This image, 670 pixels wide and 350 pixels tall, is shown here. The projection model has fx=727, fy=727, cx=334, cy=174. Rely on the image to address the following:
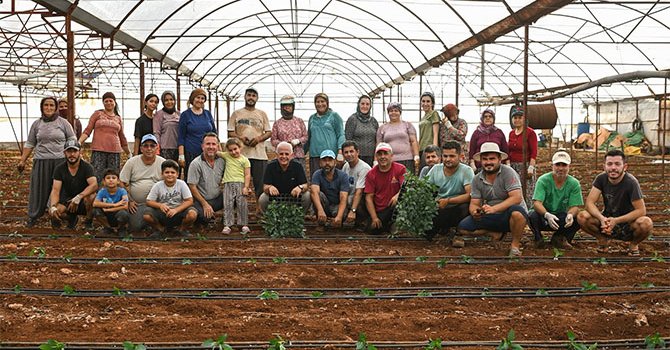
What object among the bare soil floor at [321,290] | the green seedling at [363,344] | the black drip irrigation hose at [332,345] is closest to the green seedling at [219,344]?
the black drip irrigation hose at [332,345]

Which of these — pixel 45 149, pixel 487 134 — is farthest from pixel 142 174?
pixel 487 134

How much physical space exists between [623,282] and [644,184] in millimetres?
8828

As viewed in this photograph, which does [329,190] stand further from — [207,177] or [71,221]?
[71,221]

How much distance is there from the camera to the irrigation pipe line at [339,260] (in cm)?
620

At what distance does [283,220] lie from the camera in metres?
7.55

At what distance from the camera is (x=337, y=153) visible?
8.67 metres

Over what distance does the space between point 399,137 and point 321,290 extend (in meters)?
3.54

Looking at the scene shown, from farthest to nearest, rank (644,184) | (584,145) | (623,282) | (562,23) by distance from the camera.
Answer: (584,145), (562,23), (644,184), (623,282)

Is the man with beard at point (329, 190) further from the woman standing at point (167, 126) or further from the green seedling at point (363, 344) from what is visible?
the green seedling at point (363, 344)

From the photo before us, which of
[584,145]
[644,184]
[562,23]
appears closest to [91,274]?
[644,184]

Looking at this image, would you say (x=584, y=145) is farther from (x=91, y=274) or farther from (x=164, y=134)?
(x=91, y=274)

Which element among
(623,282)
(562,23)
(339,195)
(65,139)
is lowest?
(623,282)

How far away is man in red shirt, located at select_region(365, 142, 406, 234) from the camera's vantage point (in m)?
7.66

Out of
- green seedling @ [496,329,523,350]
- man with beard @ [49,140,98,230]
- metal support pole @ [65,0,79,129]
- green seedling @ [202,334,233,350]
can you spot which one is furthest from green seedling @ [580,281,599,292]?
metal support pole @ [65,0,79,129]
